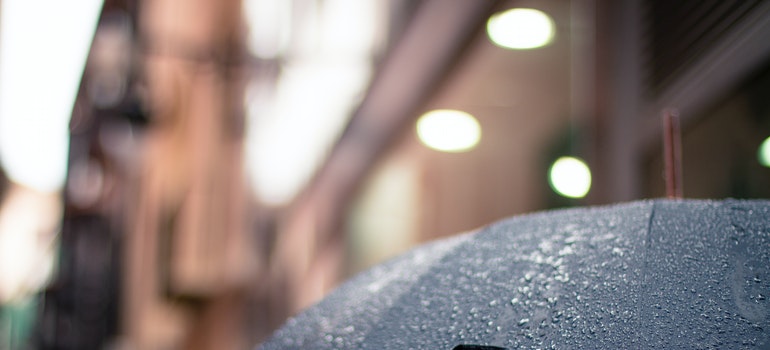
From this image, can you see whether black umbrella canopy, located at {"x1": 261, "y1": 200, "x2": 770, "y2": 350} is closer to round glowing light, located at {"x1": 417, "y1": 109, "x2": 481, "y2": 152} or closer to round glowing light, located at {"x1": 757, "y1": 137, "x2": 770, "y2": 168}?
round glowing light, located at {"x1": 757, "y1": 137, "x2": 770, "y2": 168}

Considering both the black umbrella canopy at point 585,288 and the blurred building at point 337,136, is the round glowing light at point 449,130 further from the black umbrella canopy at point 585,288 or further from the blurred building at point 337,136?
the black umbrella canopy at point 585,288

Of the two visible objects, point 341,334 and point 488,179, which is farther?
point 488,179

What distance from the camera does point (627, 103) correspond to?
14.0ft

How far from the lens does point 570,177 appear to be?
4695 millimetres

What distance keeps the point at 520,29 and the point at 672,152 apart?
3.31 m

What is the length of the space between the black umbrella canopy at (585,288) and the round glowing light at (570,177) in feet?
8.83

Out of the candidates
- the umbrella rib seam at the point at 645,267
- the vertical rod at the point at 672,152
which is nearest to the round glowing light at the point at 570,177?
the vertical rod at the point at 672,152

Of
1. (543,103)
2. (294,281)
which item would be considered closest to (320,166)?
(294,281)

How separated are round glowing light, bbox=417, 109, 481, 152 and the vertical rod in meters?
3.92

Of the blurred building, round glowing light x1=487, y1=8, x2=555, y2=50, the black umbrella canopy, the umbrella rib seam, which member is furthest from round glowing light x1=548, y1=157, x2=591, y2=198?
the umbrella rib seam

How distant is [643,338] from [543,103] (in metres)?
3.81

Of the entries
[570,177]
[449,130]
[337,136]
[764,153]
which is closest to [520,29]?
[570,177]

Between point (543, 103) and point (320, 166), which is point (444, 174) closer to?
point (543, 103)

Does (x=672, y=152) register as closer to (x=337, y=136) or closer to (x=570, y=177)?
(x=570, y=177)
